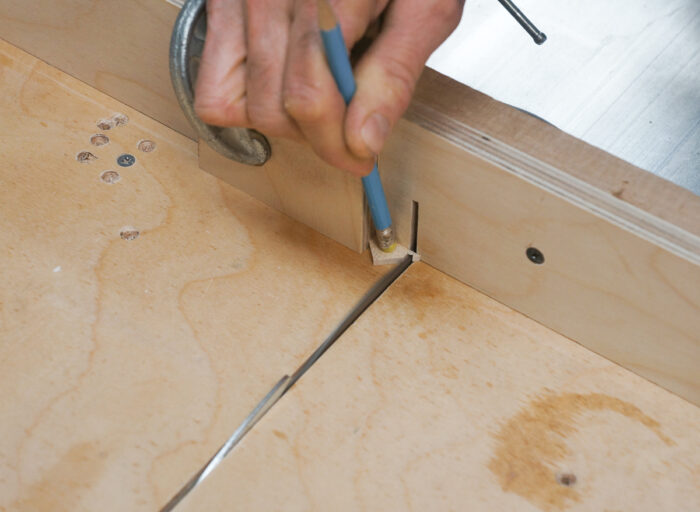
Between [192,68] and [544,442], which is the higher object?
[192,68]

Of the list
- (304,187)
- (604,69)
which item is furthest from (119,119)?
(604,69)

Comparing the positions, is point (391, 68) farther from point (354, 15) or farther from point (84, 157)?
point (84, 157)

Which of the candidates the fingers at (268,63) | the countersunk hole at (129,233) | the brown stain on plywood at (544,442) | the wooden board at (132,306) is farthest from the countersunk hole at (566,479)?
the countersunk hole at (129,233)

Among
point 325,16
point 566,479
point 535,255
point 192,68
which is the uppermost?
point 325,16

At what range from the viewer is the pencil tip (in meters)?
0.55

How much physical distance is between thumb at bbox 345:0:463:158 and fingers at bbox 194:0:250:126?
0.11m

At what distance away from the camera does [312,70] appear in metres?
0.58

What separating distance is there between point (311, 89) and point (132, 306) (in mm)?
325

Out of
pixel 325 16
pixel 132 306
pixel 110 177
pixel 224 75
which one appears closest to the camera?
pixel 325 16

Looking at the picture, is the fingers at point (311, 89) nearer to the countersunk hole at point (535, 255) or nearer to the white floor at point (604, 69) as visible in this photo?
the countersunk hole at point (535, 255)

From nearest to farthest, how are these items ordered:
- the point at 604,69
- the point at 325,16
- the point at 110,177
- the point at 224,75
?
1. the point at 325,16
2. the point at 224,75
3. the point at 110,177
4. the point at 604,69

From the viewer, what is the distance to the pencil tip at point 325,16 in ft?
1.80

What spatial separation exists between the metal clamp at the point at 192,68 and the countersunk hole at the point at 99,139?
0.71 ft

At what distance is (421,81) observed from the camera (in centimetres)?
73
